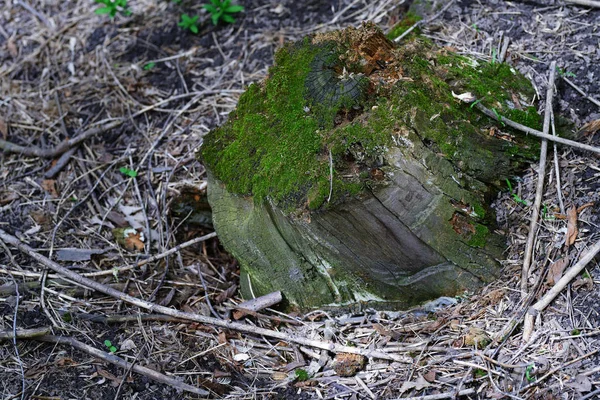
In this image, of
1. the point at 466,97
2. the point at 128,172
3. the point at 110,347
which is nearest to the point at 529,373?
the point at 466,97

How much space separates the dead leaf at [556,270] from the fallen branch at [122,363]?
176cm

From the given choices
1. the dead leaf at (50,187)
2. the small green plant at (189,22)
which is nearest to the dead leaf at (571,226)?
the small green plant at (189,22)

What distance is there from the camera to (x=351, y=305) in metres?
3.27

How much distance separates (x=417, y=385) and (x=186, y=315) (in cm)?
133

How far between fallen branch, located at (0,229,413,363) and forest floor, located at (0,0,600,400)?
19mm

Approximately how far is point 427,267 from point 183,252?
1.62m

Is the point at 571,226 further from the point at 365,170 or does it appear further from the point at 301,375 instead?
the point at 301,375

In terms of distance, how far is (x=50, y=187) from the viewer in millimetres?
4141

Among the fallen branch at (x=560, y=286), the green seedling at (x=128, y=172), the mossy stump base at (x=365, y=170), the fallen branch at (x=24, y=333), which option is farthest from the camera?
the green seedling at (x=128, y=172)

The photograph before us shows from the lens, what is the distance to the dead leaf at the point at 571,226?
2.87 metres

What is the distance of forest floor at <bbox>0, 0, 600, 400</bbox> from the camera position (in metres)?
2.79

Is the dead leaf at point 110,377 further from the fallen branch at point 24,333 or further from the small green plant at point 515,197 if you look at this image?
the small green plant at point 515,197

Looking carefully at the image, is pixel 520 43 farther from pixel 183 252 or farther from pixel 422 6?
pixel 183 252

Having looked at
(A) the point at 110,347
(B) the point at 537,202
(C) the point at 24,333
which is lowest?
(A) the point at 110,347
